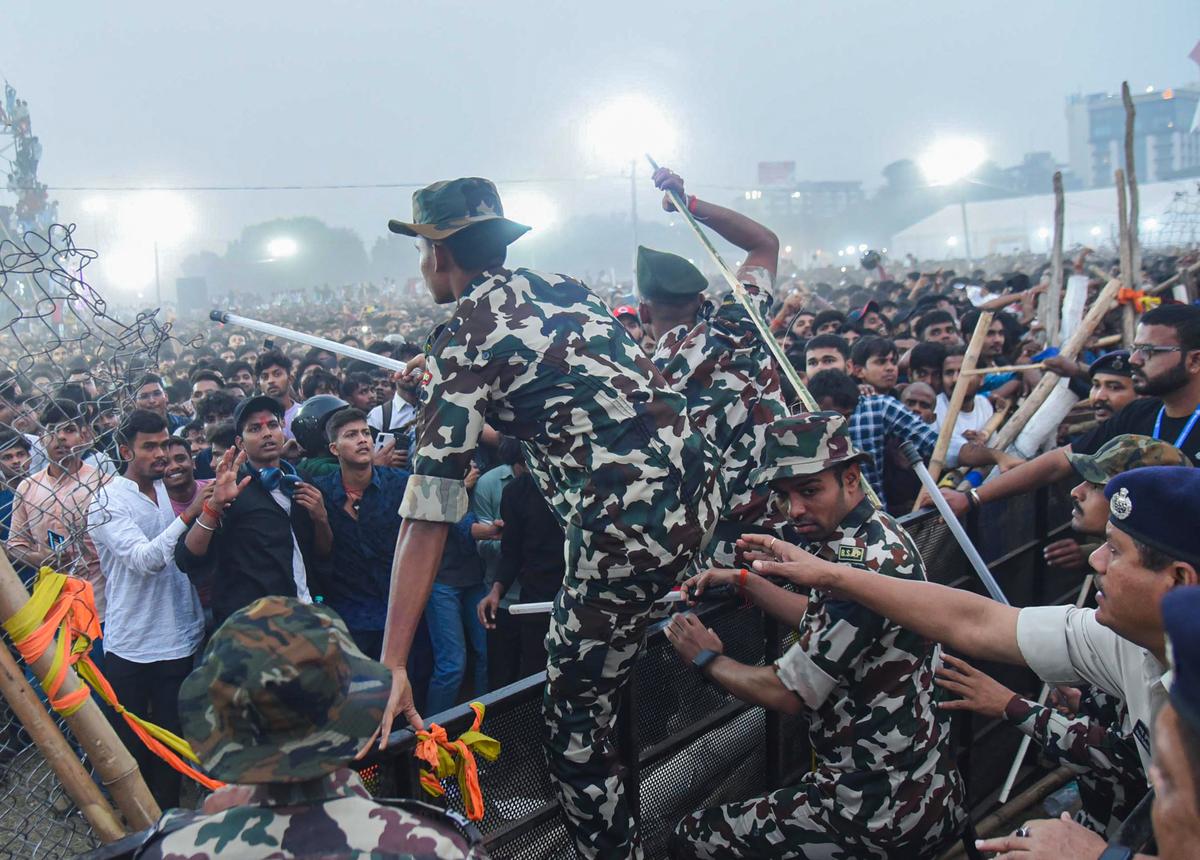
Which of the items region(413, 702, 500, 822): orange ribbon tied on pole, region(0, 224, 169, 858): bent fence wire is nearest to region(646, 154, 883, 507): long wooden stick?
region(413, 702, 500, 822): orange ribbon tied on pole

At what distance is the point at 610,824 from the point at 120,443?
11.2 feet

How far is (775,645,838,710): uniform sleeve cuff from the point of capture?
2676 mm

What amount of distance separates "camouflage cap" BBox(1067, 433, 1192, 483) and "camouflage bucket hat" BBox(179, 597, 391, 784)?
8.88 ft

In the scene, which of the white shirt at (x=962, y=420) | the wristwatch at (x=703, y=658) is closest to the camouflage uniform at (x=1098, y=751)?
the wristwatch at (x=703, y=658)

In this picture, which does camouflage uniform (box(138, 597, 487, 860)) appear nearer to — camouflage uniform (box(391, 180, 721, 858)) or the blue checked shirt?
camouflage uniform (box(391, 180, 721, 858))

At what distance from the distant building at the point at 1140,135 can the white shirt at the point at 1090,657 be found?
371ft

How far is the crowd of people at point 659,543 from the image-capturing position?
2410mm

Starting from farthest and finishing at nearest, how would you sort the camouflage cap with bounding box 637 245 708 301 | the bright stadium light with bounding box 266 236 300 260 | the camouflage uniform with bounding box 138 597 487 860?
the bright stadium light with bounding box 266 236 300 260, the camouflage cap with bounding box 637 245 708 301, the camouflage uniform with bounding box 138 597 487 860

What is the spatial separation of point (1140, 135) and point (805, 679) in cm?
12400

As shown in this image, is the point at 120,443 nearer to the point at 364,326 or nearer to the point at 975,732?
the point at 975,732

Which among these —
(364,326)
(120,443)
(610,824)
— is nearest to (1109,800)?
(610,824)

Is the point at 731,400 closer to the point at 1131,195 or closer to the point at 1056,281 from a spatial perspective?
the point at 1131,195

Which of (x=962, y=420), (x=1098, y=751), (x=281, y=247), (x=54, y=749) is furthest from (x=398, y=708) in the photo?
(x=281, y=247)

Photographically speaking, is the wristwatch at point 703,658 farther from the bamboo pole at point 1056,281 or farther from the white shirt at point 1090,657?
the bamboo pole at point 1056,281
